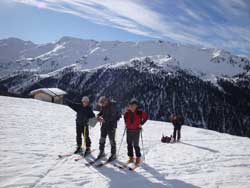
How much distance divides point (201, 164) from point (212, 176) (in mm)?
1993

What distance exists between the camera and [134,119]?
34.2 feet

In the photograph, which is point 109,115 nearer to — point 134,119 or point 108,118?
point 108,118

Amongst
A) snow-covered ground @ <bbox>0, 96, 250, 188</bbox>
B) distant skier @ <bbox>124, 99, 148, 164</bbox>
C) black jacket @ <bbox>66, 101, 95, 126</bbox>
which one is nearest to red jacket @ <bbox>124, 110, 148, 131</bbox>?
distant skier @ <bbox>124, 99, 148, 164</bbox>

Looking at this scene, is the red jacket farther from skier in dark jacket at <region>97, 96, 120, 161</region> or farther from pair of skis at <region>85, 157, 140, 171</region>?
pair of skis at <region>85, 157, 140, 171</region>

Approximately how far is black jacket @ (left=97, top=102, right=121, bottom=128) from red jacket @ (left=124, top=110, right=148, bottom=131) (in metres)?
0.44

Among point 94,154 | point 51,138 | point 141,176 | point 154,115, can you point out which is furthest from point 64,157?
point 154,115

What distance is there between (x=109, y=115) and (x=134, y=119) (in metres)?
0.96

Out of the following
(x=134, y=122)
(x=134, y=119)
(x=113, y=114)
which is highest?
(x=113, y=114)

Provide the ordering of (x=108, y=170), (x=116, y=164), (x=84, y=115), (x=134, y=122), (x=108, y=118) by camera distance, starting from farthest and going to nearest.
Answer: (x=84, y=115) → (x=108, y=118) → (x=116, y=164) → (x=134, y=122) → (x=108, y=170)

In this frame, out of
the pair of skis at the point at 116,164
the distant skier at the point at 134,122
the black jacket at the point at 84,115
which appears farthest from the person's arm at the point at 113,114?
the pair of skis at the point at 116,164

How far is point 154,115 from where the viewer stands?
17538 centimetres

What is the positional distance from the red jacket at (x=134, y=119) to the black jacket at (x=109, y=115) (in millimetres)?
438

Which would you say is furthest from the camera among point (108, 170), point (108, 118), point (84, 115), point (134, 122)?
point (84, 115)

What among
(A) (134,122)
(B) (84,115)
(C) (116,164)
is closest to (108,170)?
(C) (116,164)
